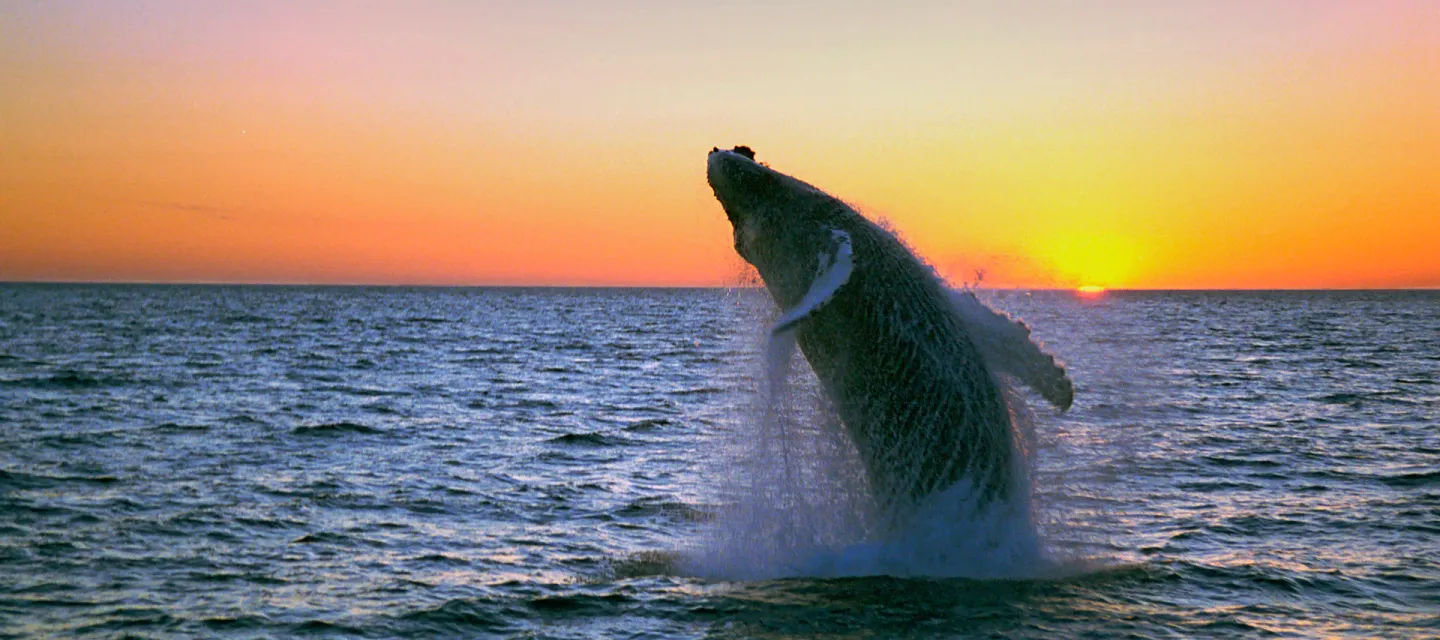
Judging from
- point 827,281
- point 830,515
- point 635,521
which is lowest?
point 635,521

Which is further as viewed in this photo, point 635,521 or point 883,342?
point 635,521

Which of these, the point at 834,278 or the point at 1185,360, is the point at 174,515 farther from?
the point at 1185,360

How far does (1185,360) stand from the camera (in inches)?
1671

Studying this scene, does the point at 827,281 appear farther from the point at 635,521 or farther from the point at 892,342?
the point at 635,521

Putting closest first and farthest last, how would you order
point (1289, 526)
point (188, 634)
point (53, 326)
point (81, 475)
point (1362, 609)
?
point (188, 634)
point (1362, 609)
point (1289, 526)
point (81, 475)
point (53, 326)

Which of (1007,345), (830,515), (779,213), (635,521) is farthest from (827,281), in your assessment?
(635,521)

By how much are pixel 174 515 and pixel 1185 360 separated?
37.6m

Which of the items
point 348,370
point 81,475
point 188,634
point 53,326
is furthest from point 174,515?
point 53,326

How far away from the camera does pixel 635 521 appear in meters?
12.3

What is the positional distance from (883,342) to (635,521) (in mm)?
4355

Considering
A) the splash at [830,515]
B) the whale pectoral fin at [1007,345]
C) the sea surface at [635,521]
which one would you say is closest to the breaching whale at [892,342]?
the whale pectoral fin at [1007,345]

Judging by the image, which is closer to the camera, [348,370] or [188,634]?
[188,634]

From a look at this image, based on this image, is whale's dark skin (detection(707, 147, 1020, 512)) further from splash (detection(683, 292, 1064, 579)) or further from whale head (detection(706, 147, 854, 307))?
splash (detection(683, 292, 1064, 579))

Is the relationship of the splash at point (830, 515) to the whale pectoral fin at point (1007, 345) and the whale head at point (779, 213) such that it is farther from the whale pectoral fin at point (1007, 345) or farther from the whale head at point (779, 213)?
the whale head at point (779, 213)
